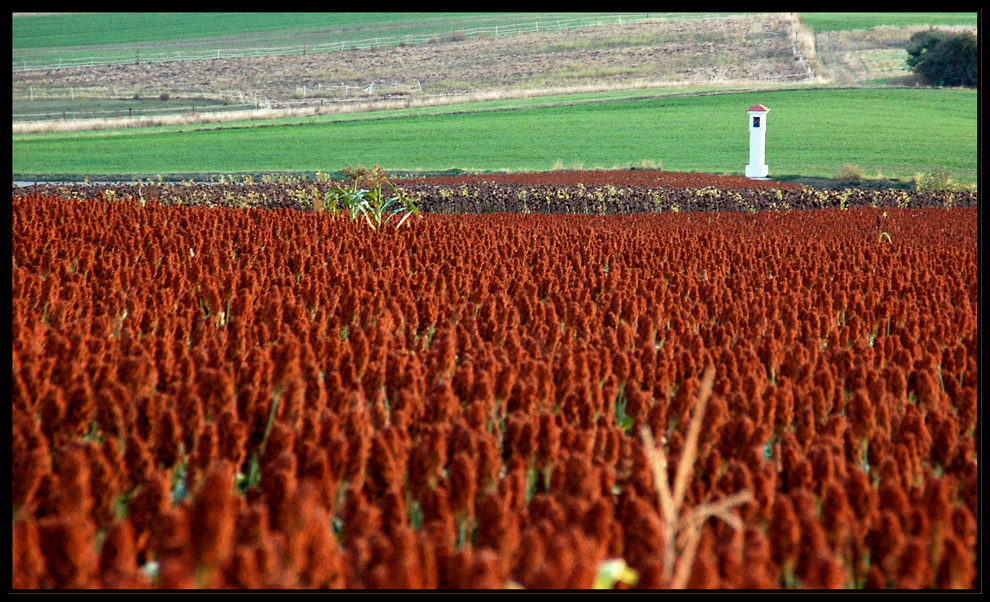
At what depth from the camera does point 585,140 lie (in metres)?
46.8

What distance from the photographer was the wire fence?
7250 centimetres

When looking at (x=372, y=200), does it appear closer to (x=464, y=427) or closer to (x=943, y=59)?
(x=464, y=427)

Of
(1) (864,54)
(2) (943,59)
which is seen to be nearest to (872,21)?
(1) (864,54)

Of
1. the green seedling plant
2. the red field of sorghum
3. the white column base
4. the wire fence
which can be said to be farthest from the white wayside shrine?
the wire fence

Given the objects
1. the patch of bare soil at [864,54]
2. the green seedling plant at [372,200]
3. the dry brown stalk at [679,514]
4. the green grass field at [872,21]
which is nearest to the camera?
the dry brown stalk at [679,514]

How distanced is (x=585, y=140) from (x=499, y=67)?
26.0 metres

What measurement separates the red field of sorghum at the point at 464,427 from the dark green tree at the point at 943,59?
5867 cm

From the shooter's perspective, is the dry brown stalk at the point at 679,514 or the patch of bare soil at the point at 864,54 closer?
the dry brown stalk at the point at 679,514

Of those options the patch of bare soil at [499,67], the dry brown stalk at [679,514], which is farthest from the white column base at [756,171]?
the dry brown stalk at [679,514]

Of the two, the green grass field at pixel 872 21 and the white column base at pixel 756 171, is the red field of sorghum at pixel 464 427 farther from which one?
the green grass field at pixel 872 21

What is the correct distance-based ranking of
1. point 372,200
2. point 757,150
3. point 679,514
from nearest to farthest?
point 679,514, point 372,200, point 757,150

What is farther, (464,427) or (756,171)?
(756,171)

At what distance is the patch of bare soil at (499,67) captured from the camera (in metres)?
64.9

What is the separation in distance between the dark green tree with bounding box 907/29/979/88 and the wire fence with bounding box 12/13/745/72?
29.7m
